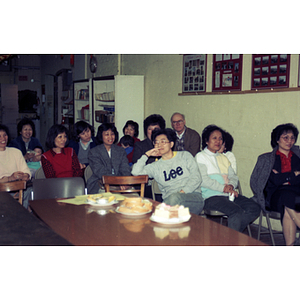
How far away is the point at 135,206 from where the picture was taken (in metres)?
2.36

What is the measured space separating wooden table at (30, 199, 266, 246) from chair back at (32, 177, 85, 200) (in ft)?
Result: 2.54

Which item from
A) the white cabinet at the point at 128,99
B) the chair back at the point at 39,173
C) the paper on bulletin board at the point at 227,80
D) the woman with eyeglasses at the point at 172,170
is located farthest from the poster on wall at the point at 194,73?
the chair back at the point at 39,173

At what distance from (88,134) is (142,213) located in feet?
9.88

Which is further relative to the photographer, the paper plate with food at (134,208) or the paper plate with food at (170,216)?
the paper plate with food at (134,208)

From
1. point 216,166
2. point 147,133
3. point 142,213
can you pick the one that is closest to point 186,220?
point 142,213

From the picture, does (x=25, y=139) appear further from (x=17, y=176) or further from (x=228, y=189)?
(x=228, y=189)

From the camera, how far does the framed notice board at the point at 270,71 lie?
13.2ft

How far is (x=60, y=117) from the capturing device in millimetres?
11586

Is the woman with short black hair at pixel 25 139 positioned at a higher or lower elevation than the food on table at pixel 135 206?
higher

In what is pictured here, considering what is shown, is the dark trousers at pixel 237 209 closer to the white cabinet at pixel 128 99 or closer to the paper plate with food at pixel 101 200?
the paper plate with food at pixel 101 200

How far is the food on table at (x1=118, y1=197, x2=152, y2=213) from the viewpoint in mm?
2330

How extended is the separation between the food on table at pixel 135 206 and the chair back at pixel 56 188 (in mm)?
1002

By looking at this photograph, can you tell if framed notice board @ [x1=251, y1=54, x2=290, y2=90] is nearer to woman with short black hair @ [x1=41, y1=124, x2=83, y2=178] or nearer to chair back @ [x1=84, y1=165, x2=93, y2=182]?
chair back @ [x1=84, y1=165, x2=93, y2=182]

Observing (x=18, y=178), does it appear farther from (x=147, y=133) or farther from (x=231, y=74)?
(x=231, y=74)
